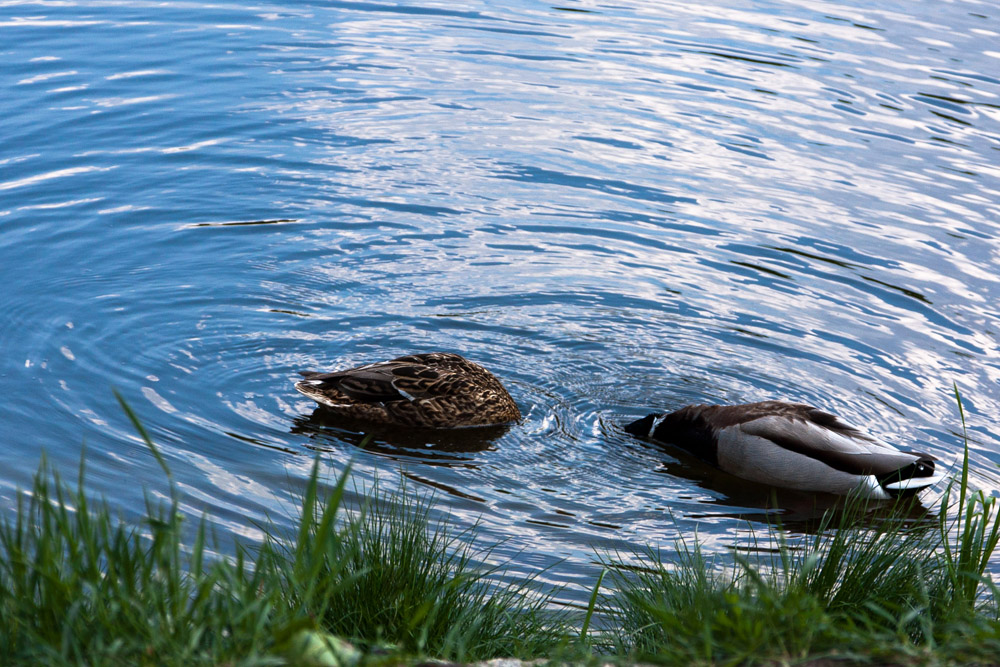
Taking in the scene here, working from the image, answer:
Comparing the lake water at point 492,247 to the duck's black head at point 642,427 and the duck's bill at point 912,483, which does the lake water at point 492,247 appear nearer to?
the duck's black head at point 642,427

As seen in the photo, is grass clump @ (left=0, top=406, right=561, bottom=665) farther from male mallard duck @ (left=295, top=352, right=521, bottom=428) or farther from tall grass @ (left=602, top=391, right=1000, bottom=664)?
male mallard duck @ (left=295, top=352, right=521, bottom=428)

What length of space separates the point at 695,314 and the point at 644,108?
5.51 metres

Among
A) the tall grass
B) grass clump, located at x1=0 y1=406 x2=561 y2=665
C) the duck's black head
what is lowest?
the duck's black head

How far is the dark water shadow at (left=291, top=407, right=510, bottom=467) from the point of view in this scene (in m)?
7.38

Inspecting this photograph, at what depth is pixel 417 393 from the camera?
25.4 feet

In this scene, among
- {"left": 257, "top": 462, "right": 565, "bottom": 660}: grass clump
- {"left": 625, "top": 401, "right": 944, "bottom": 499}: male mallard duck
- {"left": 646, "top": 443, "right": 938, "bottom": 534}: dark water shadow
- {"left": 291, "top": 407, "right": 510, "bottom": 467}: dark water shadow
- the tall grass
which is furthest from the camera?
{"left": 291, "top": 407, "right": 510, "bottom": 467}: dark water shadow

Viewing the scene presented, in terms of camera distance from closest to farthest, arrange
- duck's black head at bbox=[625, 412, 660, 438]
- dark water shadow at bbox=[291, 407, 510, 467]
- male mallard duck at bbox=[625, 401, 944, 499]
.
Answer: male mallard duck at bbox=[625, 401, 944, 499]
dark water shadow at bbox=[291, 407, 510, 467]
duck's black head at bbox=[625, 412, 660, 438]

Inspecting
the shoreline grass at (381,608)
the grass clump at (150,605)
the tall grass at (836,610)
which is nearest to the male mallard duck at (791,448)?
the tall grass at (836,610)

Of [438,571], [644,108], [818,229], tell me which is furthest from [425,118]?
[438,571]

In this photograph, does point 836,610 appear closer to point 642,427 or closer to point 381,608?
point 381,608

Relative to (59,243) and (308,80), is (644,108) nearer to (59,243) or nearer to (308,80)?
(308,80)

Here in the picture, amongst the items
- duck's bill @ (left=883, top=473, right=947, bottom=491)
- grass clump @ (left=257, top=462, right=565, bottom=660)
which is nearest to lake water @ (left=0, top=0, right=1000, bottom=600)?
duck's bill @ (left=883, top=473, right=947, bottom=491)

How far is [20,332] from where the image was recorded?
802 cm

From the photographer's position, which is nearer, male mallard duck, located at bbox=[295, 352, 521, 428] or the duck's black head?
male mallard duck, located at bbox=[295, 352, 521, 428]
